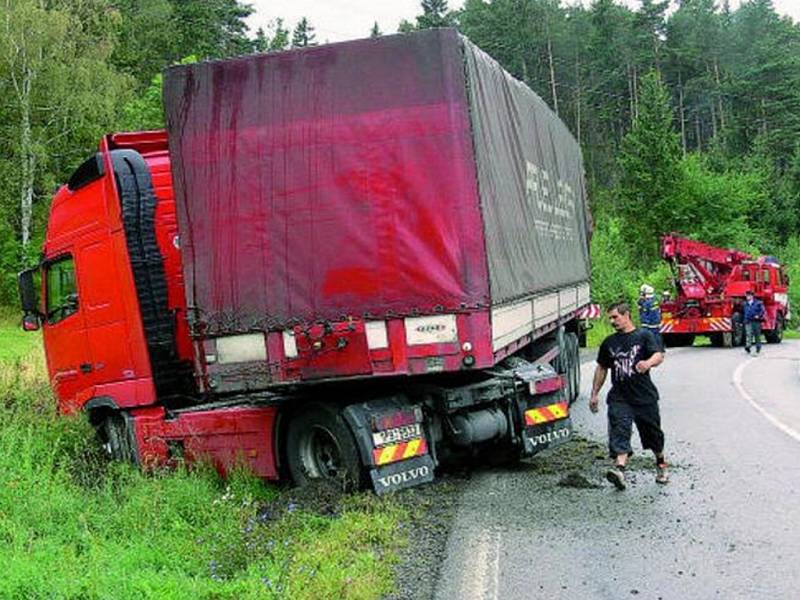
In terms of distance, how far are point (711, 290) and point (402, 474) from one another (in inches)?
899

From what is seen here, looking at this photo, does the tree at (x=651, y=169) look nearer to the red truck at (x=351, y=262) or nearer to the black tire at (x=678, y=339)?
the black tire at (x=678, y=339)

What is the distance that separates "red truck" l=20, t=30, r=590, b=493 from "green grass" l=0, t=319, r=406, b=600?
0.58 meters

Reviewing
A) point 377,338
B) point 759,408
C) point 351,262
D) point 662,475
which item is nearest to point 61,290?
point 351,262

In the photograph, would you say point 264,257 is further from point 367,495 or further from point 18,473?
point 18,473

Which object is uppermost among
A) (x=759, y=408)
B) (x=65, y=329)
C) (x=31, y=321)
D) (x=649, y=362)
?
(x=31, y=321)

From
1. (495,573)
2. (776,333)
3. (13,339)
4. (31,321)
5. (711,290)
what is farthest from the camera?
(776,333)

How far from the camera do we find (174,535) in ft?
22.2

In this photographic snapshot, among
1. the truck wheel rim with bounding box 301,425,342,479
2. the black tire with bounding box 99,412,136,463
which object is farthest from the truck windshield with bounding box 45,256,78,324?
the truck wheel rim with bounding box 301,425,342,479

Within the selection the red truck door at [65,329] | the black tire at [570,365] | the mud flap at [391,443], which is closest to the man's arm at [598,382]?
the mud flap at [391,443]

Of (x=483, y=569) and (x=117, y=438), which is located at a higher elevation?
(x=117, y=438)

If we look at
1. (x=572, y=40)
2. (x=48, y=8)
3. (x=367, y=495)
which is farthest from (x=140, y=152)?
(x=572, y=40)

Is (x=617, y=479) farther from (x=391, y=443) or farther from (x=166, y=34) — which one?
(x=166, y=34)

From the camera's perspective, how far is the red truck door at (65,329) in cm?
988

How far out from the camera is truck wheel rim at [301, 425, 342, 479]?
26.7 feet
